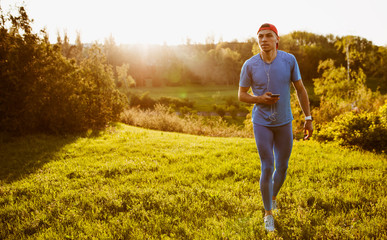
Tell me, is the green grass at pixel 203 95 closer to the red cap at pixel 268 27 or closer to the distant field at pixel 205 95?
the distant field at pixel 205 95

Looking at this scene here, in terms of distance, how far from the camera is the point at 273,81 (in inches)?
139

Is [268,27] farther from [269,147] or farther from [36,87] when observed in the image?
[36,87]

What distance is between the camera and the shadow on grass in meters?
7.06

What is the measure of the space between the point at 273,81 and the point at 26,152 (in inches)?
368

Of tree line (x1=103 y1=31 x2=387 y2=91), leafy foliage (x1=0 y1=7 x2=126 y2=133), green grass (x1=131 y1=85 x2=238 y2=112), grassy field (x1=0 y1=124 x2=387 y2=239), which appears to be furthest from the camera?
tree line (x1=103 y1=31 x2=387 y2=91)

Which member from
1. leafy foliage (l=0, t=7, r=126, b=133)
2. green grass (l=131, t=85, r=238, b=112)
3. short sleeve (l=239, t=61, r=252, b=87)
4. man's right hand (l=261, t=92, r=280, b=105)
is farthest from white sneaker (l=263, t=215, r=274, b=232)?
green grass (l=131, t=85, r=238, b=112)

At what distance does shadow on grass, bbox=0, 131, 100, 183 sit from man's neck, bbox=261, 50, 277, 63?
6.72m

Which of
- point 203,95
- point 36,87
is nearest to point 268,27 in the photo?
point 36,87

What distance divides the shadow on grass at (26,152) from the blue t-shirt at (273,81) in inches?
254

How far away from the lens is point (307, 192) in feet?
16.0

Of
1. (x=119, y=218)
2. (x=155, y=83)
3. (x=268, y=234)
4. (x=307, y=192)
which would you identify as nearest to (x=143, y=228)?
(x=119, y=218)

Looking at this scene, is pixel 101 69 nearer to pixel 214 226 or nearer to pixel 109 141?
pixel 109 141

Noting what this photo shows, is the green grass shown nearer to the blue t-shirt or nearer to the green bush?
the green bush

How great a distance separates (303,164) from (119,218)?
4958 millimetres
